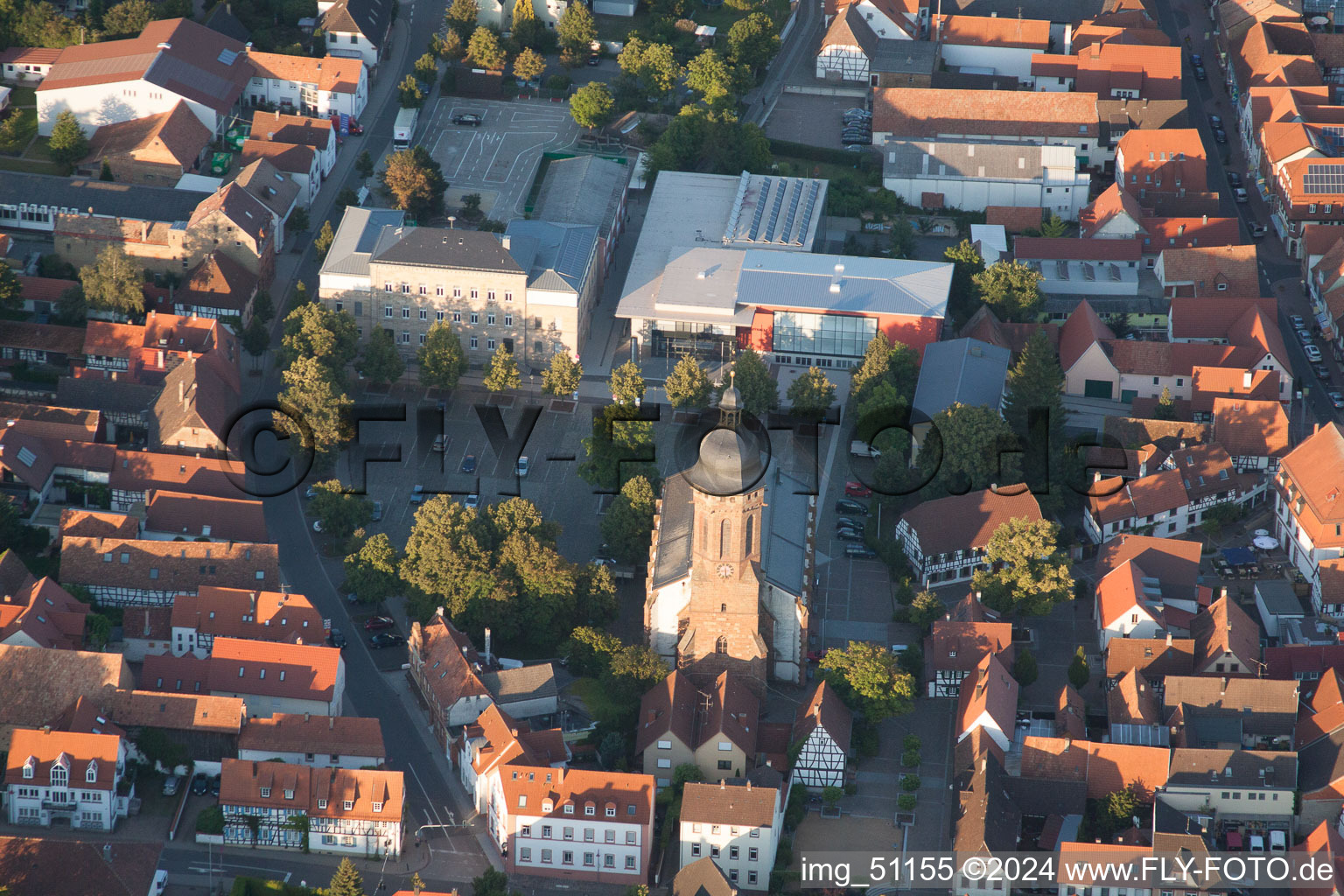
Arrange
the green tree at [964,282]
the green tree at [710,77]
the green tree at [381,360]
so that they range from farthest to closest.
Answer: the green tree at [710,77]
the green tree at [964,282]
the green tree at [381,360]

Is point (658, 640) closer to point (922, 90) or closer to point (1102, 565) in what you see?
point (1102, 565)

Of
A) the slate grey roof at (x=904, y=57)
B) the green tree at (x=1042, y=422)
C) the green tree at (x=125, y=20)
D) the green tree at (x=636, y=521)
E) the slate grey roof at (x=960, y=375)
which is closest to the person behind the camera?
the green tree at (x=636, y=521)

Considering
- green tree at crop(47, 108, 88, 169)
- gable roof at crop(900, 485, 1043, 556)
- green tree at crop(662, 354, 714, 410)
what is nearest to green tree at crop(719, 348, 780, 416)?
green tree at crop(662, 354, 714, 410)

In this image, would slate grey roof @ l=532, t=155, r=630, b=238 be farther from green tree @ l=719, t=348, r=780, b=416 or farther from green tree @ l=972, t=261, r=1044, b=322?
green tree @ l=972, t=261, r=1044, b=322

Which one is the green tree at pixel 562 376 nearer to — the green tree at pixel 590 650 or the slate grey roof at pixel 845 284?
the slate grey roof at pixel 845 284

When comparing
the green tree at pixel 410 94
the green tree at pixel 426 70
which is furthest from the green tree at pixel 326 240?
the green tree at pixel 426 70
